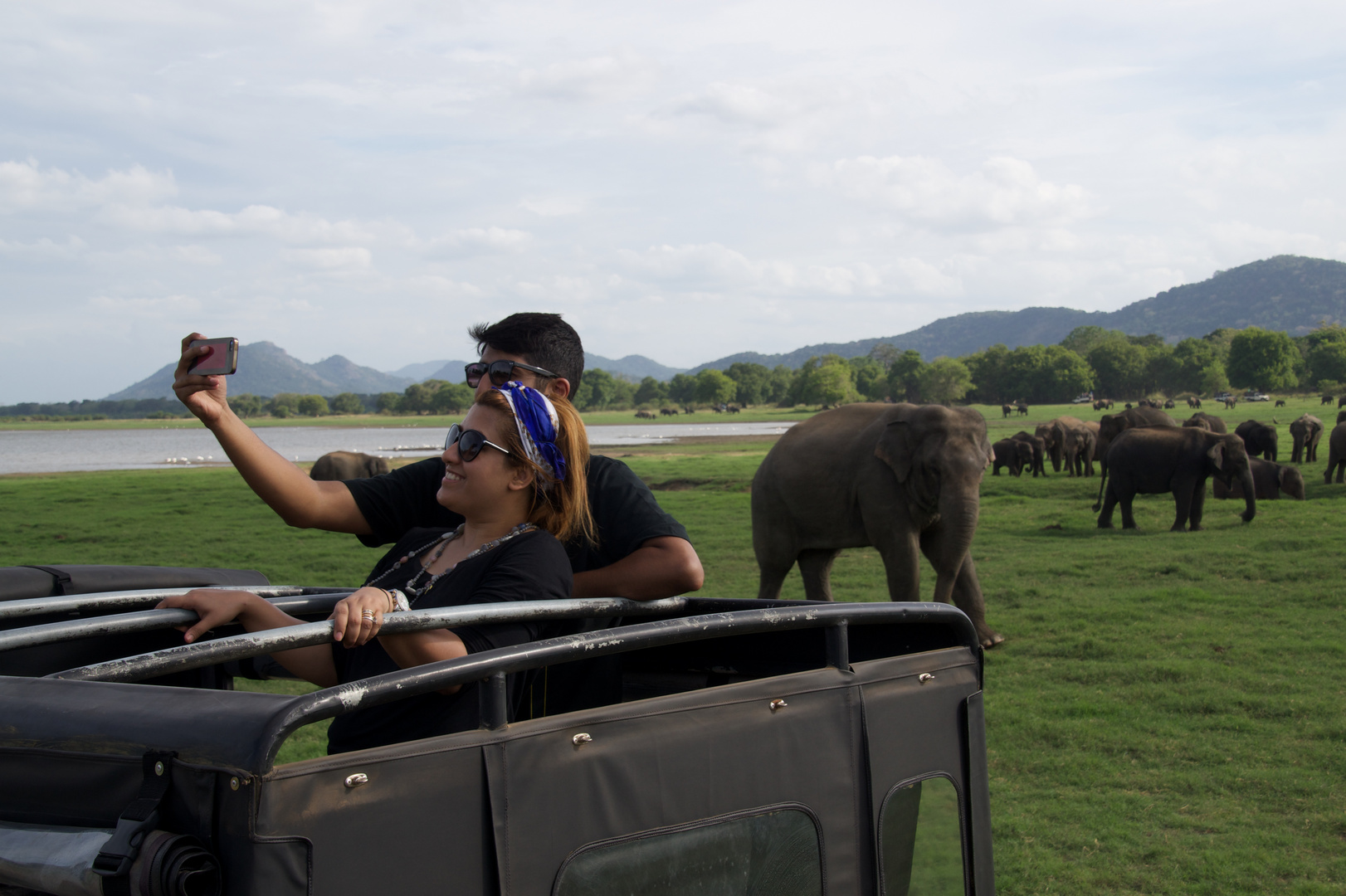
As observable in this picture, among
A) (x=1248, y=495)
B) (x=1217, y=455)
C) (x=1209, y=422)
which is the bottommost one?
(x=1248, y=495)

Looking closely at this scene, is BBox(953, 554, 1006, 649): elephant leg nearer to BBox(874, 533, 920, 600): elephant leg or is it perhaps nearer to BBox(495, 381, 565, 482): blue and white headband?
BBox(874, 533, 920, 600): elephant leg

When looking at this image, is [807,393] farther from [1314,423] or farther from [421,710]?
[421,710]

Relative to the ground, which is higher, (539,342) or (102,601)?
(539,342)

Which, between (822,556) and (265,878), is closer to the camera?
(265,878)

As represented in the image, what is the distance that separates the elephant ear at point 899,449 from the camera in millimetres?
9648

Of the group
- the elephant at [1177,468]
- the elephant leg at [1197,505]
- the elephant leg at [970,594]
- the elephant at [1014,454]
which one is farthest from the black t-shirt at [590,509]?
the elephant at [1014,454]

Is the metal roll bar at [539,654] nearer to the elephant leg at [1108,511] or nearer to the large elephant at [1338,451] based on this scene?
→ the elephant leg at [1108,511]

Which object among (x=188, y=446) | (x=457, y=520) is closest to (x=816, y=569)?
(x=457, y=520)

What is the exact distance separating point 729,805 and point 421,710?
0.64 metres

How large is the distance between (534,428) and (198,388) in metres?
0.84

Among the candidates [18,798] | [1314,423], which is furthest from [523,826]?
[1314,423]

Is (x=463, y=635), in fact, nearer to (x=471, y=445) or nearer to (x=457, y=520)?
(x=471, y=445)

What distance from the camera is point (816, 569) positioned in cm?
1090

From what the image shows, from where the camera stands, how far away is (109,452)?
6181 centimetres
